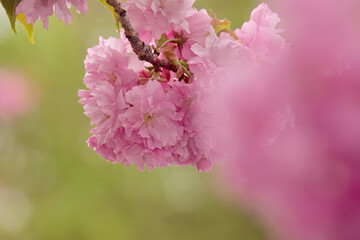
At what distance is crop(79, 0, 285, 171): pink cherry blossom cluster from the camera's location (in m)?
0.52

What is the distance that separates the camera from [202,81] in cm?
51

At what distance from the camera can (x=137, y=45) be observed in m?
0.54

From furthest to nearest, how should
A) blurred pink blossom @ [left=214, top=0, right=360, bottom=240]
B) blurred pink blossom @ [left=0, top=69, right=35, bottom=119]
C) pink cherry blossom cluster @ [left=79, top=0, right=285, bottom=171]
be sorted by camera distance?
blurred pink blossom @ [left=0, top=69, right=35, bottom=119], pink cherry blossom cluster @ [left=79, top=0, right=285, bottom=171], blurred pink blossom @ [left=214, top=0, right=360, bottom=240]

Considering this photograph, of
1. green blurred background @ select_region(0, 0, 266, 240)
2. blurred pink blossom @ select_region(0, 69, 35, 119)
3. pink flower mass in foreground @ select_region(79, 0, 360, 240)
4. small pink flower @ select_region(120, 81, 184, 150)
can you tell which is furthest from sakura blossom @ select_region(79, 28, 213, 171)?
green blurred background @ select_region(0, 0, 266, 240)

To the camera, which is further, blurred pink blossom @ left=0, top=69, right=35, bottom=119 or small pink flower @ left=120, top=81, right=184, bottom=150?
blurred pink blossom @ left=0, top=69, right=35, bottom=119

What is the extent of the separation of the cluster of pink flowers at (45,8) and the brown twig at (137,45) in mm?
46

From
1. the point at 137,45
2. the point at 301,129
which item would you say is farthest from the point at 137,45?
the point at 301,129

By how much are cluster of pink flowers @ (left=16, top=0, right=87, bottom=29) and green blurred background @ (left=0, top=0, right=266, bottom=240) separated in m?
2.40

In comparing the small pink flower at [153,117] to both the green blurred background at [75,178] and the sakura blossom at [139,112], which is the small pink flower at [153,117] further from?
the green blurred background at [75,178]

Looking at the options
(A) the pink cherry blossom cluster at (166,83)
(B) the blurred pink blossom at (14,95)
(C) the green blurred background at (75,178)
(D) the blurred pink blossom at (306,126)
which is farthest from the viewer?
(C) the green blurred background at (75,178)

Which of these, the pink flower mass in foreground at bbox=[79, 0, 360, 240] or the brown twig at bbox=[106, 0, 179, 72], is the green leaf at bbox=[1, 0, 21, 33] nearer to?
the brown twig at bbox=[106, 0, 179, 72]

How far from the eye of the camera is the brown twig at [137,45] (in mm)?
533

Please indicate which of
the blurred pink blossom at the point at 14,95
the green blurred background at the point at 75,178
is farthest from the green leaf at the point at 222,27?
the green blurred background at the point at 75,178

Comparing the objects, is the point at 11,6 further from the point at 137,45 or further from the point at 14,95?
the point at 14,95
